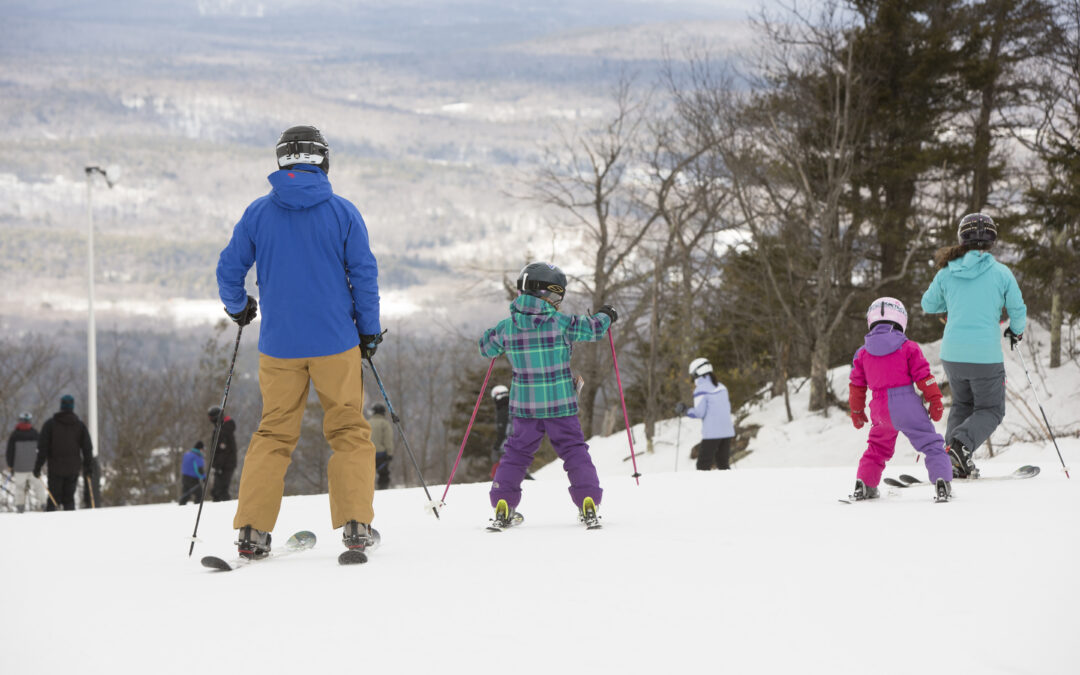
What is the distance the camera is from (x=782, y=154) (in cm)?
2117

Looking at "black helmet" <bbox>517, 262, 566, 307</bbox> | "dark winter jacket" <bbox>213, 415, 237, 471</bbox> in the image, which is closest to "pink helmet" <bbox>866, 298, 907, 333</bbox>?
"black helmet" <bbox>517, 262, 566, 307</bbox>

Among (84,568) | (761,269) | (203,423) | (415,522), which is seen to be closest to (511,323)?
(415,522)

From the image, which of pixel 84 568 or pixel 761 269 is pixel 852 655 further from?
pixel 761 269

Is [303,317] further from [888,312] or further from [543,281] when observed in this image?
[888,312]

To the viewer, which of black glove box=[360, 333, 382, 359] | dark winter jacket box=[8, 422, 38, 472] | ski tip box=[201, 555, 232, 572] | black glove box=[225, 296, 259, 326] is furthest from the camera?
dark winter jacket box=[8, 422, 38, 472]

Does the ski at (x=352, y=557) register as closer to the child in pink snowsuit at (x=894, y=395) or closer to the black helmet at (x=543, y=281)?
the black helmet at (x=543, y=281)

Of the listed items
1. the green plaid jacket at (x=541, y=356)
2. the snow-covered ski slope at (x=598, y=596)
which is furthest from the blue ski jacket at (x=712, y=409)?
the green plaid jacket at (x=541, y=356)

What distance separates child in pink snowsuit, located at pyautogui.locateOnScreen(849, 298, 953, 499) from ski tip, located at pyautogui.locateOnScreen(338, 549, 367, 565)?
131 inches

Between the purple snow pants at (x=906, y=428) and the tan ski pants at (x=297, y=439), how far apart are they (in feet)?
11.2

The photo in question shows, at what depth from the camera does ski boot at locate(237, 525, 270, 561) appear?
4.76 meters

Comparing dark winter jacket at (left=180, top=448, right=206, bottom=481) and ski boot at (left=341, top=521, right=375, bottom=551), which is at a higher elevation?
ski boot at (left=341, top=521, right=375, bottom=551)

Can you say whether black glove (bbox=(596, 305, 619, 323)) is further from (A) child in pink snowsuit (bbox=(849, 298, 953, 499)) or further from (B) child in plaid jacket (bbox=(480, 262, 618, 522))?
(A) child in pink snowsuit (bbox=(849, 298, 953, 499))

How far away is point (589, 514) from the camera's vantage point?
5.86 meters

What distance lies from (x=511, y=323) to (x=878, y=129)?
1950 cm
